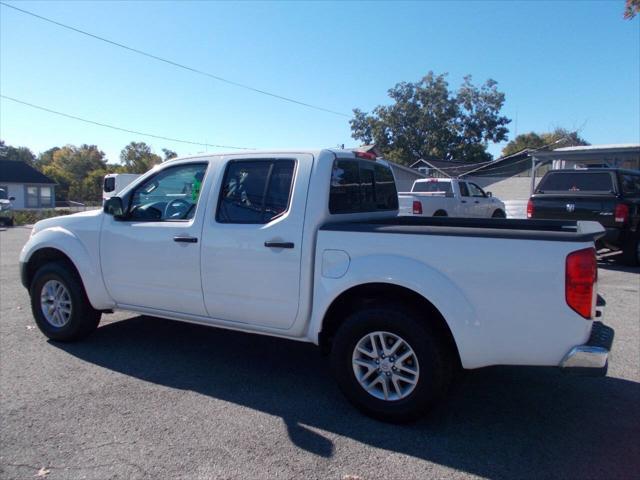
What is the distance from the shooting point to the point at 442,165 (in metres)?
36.6

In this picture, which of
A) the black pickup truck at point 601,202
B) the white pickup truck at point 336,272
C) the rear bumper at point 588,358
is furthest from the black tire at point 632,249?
the rear bumper at point 588,358

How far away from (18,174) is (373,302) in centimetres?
4370

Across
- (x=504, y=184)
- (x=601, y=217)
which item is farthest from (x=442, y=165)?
(x=601, y=217)

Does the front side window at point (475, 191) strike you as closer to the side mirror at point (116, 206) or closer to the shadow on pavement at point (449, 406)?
the shadow on pavement at point (449, 406)

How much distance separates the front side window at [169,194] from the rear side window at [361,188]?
4.01 ft

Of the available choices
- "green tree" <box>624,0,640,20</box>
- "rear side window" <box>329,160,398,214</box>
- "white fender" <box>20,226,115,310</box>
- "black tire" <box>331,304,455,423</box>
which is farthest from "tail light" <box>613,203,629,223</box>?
"white fender" <box>20,226,115,310</box>

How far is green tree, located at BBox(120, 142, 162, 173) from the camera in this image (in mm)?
62031

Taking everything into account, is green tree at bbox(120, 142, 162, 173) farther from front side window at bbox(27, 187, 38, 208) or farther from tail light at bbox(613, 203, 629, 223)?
tail light at bbox(613, 203, 629, 223)

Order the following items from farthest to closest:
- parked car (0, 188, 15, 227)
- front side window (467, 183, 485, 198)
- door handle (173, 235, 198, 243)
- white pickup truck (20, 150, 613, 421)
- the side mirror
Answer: parked car (0, 188, 15, 227)
front side window (467, 183, 485, 198)
the side mirror
door handle (173, 235, 198, 243)
white pickup truck (20, 150, 613, 421)

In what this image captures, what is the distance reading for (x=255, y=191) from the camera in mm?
4074

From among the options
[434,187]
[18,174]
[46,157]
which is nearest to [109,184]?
[434,187]

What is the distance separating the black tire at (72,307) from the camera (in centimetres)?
489

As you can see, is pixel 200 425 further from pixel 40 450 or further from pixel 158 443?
pixel 40 450

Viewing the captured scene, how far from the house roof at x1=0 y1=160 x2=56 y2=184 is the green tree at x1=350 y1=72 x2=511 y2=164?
94.1ft
